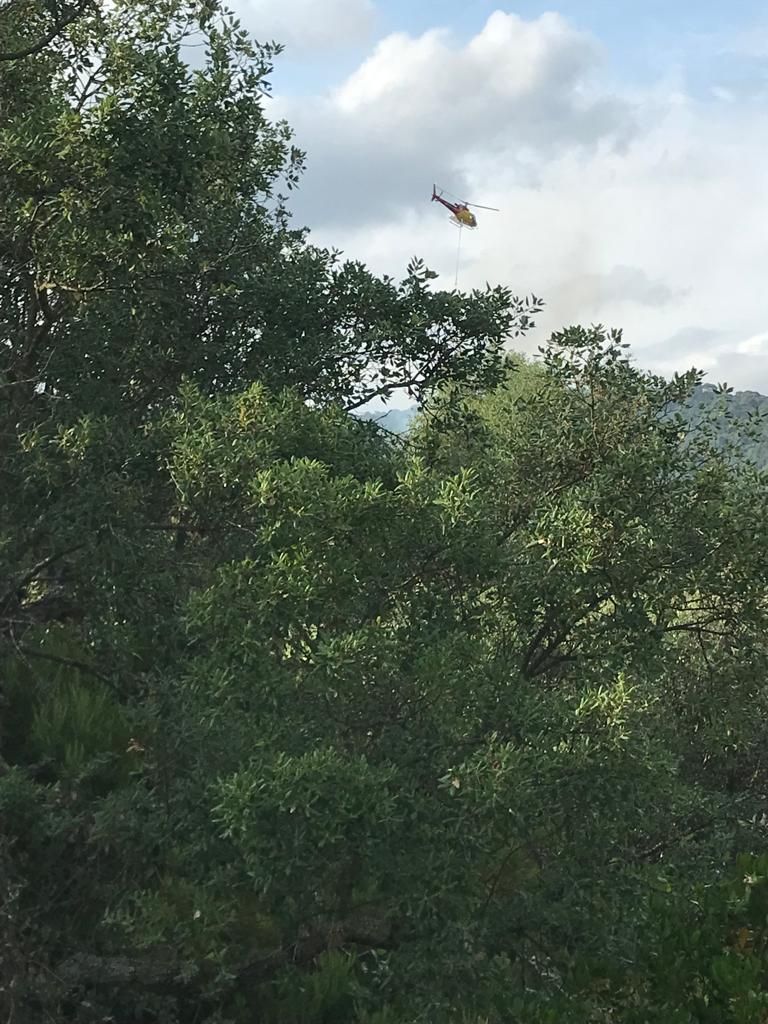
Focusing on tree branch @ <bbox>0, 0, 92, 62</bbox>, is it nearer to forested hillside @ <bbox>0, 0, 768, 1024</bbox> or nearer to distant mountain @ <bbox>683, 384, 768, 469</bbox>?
forested hillside @ <bbox>0, 0, 768, 1024</bbox>

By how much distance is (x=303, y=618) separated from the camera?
328 inches

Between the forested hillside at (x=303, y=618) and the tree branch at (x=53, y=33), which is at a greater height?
the tree branch at (x=53, y=33)

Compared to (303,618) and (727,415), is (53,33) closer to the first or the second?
(303,618)

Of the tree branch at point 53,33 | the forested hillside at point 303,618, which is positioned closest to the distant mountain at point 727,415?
the forested hillside at point 303,618

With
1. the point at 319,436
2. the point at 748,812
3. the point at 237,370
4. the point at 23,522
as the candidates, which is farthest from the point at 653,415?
the point at 748,812

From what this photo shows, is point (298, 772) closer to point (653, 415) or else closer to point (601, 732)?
point (601, 732)

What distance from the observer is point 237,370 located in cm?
1282

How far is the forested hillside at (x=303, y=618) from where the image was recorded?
27.5 feet

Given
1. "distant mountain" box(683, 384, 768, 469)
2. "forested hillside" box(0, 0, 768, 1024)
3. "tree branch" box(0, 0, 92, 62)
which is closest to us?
"forested hillside" box(0, 0, 768, 1024)

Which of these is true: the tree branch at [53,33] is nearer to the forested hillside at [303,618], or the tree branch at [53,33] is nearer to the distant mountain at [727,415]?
the forested hillside at [303,618]

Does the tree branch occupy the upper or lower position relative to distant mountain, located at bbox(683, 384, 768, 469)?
upper

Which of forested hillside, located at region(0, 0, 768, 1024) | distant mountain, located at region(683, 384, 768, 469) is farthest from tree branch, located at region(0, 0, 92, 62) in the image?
distant mountain, located at region(683, 384, 768, 469)

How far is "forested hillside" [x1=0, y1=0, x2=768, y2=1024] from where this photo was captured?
8.37 metres

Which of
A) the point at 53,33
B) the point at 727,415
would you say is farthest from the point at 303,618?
the point at 53,33
